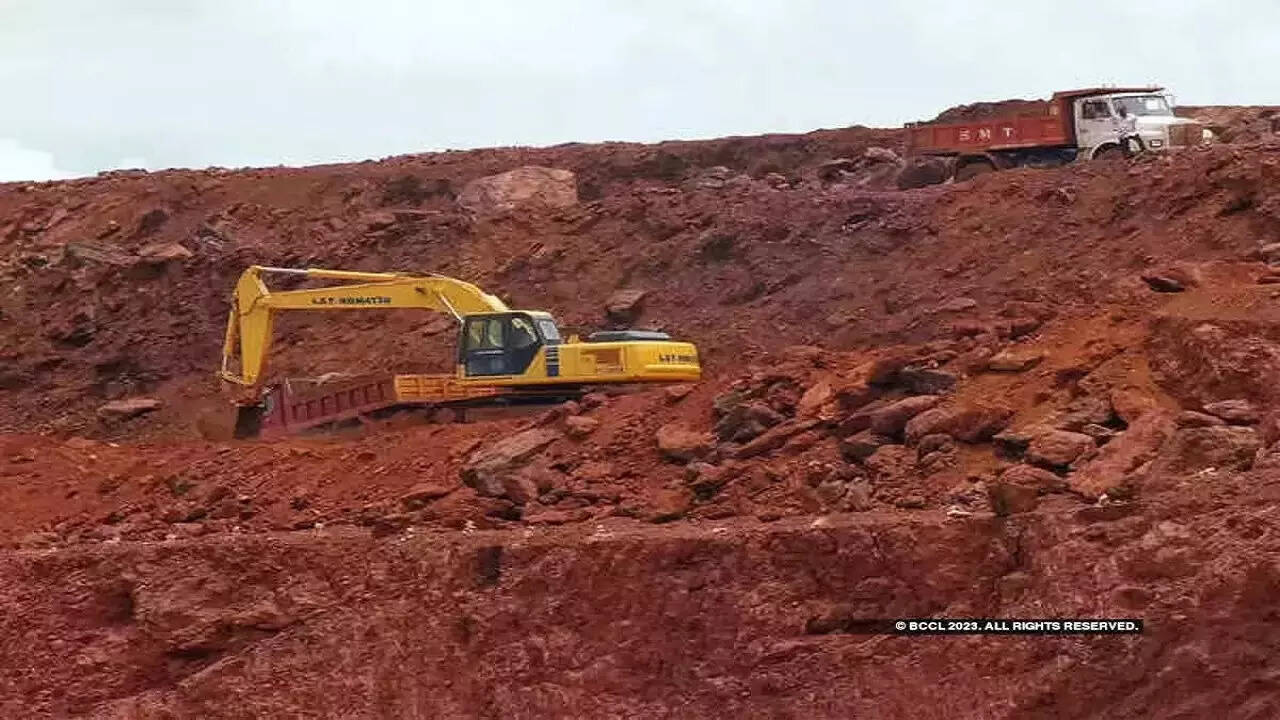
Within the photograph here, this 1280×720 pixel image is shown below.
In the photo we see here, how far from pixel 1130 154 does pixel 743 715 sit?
15.3 meters

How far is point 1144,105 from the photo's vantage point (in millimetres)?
26781

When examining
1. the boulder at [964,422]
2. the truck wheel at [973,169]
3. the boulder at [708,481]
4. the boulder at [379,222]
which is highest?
the truck wheel at [973,169]

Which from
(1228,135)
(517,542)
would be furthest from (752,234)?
(517,542)

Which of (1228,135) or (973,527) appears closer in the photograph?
(973,527)

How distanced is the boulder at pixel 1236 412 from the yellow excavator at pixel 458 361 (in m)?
7.24

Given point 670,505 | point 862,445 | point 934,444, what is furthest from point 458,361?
point 934,444

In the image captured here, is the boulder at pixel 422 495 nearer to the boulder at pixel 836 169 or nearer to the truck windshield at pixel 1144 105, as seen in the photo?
the truck windshield at pixel 1144 105

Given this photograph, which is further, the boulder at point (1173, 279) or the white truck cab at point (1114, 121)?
the white truck cab at point (1114, 121)

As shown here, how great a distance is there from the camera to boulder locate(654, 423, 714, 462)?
16609mm

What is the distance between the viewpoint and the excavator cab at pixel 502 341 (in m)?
20.4

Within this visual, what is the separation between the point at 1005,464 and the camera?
14453 millimetres

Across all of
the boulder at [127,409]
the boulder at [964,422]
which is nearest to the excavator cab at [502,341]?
the boulder at [964,422]

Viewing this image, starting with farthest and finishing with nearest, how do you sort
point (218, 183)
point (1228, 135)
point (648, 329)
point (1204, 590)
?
point (218, 183)
point (1228, 135)
point (648, 329)
point (1204, 590)

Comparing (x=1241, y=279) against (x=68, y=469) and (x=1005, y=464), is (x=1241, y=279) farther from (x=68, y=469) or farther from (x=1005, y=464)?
(x=68, y=469)
